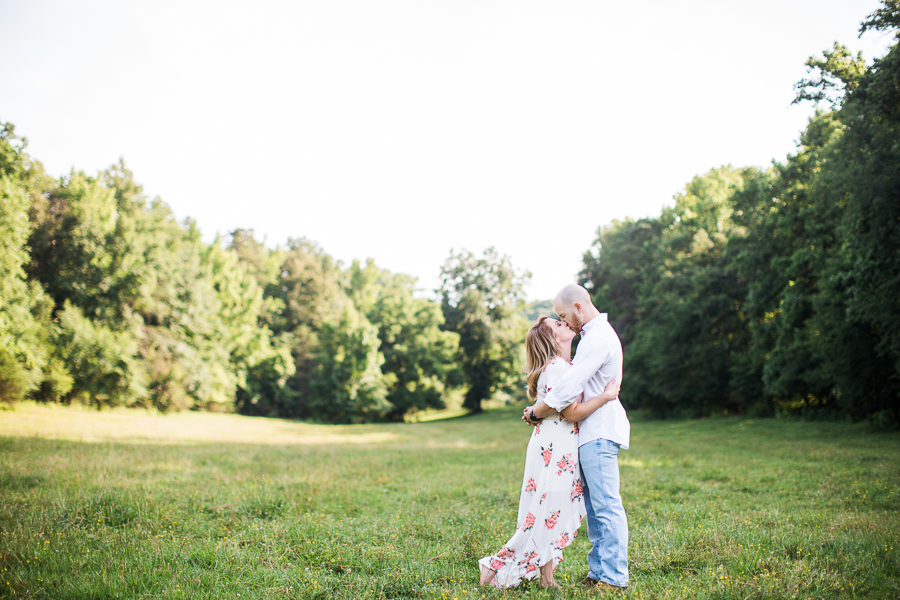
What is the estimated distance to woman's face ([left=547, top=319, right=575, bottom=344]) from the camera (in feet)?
14.6

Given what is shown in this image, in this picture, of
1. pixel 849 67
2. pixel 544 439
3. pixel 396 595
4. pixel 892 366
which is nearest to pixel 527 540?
pixel 544 439

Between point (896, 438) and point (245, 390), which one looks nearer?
point (896, 438)

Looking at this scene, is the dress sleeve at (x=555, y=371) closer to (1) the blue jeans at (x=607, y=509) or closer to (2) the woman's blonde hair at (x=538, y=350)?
(2) the woman's blonde hair at (x=538, y=350)

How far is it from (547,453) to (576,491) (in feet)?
1.38

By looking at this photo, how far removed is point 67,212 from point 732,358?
4244cm

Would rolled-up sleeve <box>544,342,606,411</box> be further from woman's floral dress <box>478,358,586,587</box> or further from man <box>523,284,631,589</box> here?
woman's floral dress <box>478,358,586,587</box>

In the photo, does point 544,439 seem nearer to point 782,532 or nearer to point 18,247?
point 782,532

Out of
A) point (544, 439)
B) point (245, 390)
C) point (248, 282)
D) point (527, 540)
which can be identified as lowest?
point (245, 390)

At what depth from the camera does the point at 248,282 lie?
50531mm

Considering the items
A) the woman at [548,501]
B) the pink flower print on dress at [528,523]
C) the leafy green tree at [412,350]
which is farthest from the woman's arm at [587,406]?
the leafy green tree at [412,350]

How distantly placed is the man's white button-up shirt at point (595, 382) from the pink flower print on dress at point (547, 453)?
0.86 ft

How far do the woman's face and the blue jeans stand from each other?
94 cm

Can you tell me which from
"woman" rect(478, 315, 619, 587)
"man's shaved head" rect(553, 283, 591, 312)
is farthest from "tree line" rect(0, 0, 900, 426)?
"woman" rect(478, 315, 619, 587)

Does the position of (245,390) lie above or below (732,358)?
below
